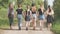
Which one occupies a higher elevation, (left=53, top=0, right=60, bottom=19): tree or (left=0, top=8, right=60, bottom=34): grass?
(left=53, top=0, right=60, bottom=19): tree

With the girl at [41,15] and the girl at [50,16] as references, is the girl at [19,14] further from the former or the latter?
the girl at [50,16]

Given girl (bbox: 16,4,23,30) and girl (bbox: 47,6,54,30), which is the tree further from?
girl (bbox: 16,4,23,30)

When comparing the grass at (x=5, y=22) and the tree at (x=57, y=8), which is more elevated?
the tree at (x=57, y=8)

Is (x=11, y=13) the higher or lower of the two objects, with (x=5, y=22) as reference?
higher

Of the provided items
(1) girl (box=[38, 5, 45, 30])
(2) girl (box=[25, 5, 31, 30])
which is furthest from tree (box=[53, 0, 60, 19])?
(2) girl (box=[25, 5, 31, 30])

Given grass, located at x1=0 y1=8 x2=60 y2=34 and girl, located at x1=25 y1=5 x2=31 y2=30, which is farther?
girl, located at x1=25 y1=5 x2=31 y2=30

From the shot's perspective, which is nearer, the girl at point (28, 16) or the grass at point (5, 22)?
the grass at point (5, 22)

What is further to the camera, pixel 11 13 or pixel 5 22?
pixel 11 13

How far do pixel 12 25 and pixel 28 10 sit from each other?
277 millimetres

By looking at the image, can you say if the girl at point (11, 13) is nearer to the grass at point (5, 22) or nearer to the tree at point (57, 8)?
the grass at point (5, 22)

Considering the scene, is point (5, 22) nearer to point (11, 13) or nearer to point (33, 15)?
point (11, 13)

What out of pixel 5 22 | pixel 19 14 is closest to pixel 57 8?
pixel 19 14

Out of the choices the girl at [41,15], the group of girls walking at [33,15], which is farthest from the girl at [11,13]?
the girl at [41,15]

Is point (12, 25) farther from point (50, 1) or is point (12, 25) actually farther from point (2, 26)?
point (50, 1)
